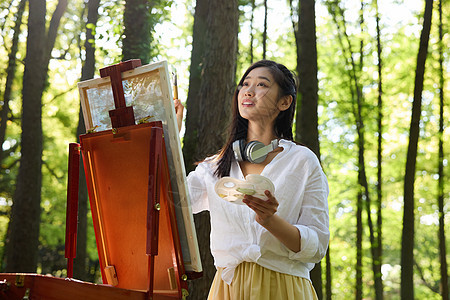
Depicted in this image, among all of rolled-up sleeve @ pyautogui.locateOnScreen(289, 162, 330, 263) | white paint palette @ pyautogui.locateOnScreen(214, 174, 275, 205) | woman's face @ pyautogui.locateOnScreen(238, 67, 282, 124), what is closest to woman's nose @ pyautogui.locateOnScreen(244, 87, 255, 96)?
woman's face @ pyautogui.locateOnScreen(238, 67, 282, 124)

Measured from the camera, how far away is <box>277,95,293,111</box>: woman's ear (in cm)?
265

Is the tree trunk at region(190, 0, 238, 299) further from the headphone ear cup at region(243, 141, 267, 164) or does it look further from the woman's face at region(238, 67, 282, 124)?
the headphone ear cup at region(243, 141, 267, 164)

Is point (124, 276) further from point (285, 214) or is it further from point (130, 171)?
point (285, 214)

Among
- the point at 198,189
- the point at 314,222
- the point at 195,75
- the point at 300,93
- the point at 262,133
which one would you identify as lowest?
the point at 314,222

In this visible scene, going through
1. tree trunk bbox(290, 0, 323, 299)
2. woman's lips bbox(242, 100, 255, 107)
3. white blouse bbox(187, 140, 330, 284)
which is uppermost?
tree trunk bbox(290, 0, 323, 299)

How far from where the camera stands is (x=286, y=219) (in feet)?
7.66

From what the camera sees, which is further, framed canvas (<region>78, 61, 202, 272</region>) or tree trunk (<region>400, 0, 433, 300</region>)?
tree trunk (<region>400, 0, 433, 300</region>)

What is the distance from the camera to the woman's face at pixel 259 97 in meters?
2.55

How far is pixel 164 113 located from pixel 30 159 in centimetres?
673

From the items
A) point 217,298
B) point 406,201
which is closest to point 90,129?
point 217,298

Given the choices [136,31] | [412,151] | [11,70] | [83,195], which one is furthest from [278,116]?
[11,70]

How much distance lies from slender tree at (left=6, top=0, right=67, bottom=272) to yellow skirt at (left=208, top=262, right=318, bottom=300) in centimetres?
680

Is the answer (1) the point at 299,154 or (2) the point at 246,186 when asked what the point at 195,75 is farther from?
(2) the point at 246,186

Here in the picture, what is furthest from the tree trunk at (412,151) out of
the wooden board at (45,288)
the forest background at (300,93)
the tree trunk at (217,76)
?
the wooden board at (45,288)
